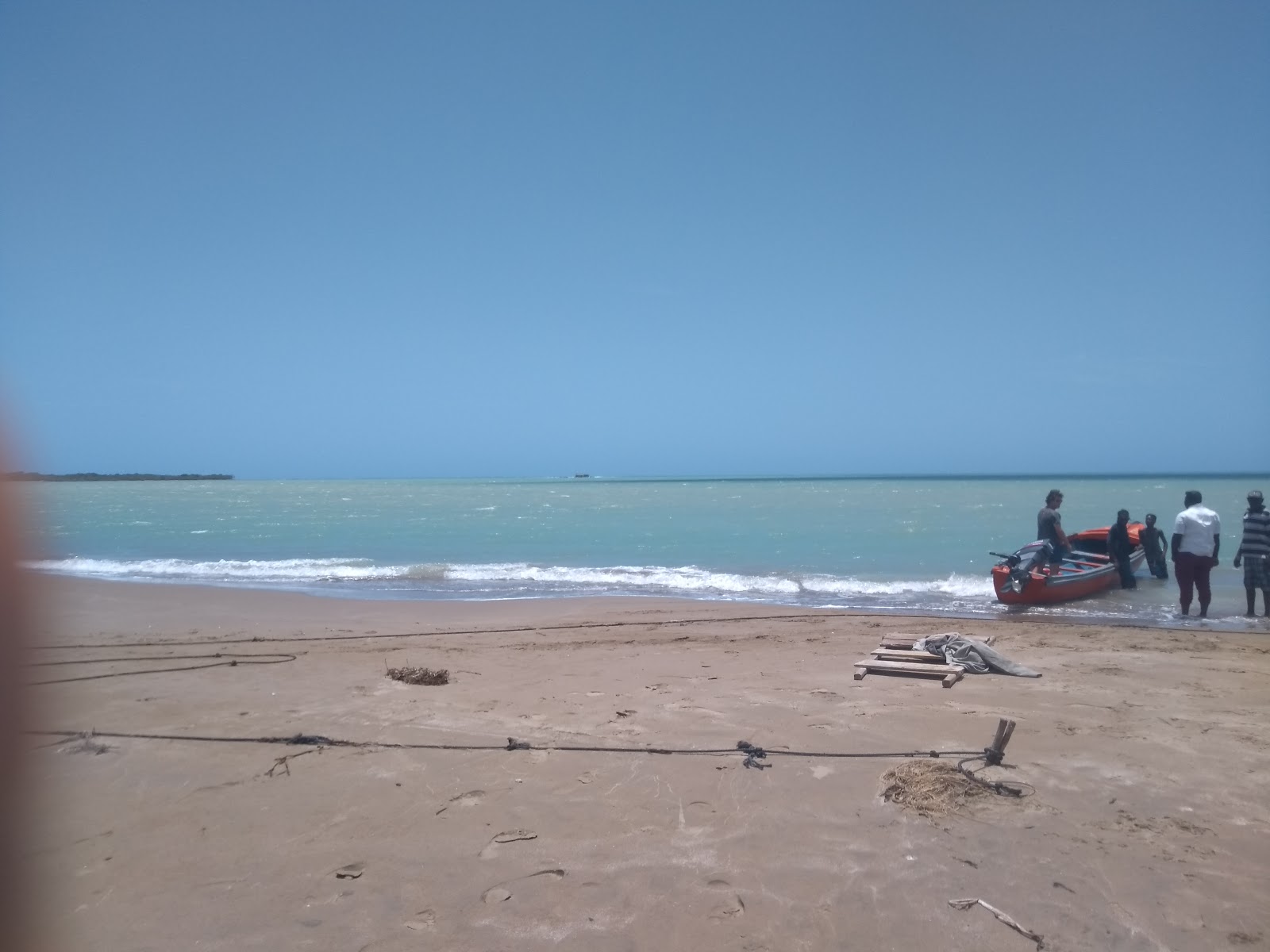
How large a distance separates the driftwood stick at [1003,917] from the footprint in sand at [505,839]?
207 centimetres

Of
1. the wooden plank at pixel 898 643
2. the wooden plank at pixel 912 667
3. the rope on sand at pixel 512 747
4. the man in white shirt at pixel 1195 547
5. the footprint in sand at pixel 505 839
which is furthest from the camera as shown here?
the man in white shirt at pixel 1195 547

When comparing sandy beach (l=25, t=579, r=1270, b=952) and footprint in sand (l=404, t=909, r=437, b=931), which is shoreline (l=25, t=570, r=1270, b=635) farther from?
footprint in sand (l=404, t=909, r=437, b=931)

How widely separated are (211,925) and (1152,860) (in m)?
4.41

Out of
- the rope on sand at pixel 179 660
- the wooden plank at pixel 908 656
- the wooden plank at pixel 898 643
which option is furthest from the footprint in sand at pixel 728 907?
the rope on sand at pixel 179 660

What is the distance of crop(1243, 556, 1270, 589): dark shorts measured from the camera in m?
11.2

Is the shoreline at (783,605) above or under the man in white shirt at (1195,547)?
under

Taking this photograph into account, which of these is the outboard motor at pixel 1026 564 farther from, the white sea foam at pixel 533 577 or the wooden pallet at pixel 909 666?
the wooden pallet at pixel 909 666

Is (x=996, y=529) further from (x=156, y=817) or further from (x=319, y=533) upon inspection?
(x=156, y=817)

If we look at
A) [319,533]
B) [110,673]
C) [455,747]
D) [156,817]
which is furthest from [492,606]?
[319,533]

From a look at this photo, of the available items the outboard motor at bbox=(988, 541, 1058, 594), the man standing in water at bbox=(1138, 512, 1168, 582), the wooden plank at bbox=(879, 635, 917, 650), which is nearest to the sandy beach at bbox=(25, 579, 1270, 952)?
the wooden plank at bbox=(879, 635, 917, 650)

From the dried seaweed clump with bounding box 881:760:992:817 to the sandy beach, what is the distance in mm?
96

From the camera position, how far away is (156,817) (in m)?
4.31

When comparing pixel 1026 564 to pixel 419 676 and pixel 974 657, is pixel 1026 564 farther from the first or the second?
pixel 419 676

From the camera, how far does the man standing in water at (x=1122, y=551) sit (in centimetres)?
1466
